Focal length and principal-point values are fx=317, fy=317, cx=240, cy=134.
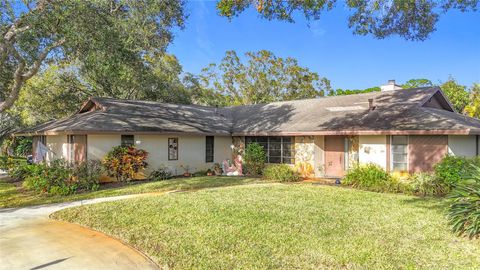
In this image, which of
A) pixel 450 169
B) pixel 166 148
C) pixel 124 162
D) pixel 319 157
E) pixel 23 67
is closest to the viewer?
pixel 450 169

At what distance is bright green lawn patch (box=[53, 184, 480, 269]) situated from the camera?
5273 millimetres

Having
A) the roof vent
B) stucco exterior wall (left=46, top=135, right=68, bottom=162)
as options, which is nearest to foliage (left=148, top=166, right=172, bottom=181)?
stucco exterior wall (left=46, top=135, right=68, bottom=162)

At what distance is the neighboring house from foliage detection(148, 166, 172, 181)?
284 millimetres

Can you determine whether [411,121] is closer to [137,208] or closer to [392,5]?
[392,5]

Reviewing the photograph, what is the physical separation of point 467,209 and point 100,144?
13.7m

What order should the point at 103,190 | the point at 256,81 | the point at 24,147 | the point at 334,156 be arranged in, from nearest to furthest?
the point at 103,190
the point at 334,156
the point at 24,147
the point at 256,81

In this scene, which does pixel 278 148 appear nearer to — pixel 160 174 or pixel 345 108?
pixel 345 108

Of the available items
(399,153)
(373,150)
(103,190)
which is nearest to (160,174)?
(103,190)

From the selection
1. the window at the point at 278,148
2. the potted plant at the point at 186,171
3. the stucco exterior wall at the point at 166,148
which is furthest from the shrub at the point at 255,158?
the potted plant at the point at 186,171

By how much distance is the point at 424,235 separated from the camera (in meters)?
6.57

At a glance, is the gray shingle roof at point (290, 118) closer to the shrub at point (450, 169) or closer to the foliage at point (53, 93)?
the shrub at point (450, 169)

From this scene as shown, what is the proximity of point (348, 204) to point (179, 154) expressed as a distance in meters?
10.2

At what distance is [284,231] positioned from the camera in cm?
669

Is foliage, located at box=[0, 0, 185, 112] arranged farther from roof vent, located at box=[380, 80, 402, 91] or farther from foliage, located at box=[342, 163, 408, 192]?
roof vent, located at box=[380, 80, 402, 91]
